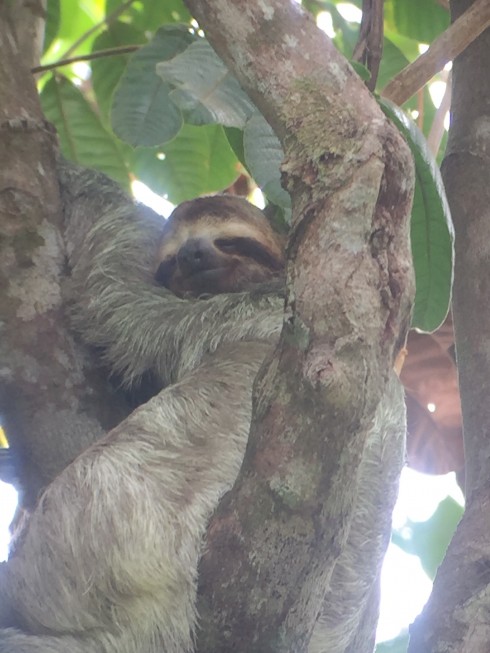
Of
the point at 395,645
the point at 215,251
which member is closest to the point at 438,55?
the point at 215,251

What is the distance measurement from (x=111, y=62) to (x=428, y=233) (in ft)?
7.73

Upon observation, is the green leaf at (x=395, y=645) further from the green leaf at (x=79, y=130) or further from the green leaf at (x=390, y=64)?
the green leaf at (x=390, y=64)

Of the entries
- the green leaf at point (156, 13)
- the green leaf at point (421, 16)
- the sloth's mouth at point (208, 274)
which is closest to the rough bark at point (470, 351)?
the green leaf at point (421, 16)

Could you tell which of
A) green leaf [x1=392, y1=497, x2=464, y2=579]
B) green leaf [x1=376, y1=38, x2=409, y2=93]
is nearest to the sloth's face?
green leaf [x1=376, y1=38, x2=409, y2=93]

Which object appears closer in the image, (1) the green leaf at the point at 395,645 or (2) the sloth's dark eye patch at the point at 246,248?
(2) the sloth's dark eye patch at the point at 246,248

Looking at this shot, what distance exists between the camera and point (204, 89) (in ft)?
12.1

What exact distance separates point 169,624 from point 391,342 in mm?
1225

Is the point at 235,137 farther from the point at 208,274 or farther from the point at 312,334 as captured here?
the point at 312,334

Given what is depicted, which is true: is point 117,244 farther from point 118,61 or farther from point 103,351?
point 118,61

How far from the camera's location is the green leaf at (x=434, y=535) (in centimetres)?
548

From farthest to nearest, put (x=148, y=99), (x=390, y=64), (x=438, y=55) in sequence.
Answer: (x=390, y=64) → (x=148, y=99) → (x=438, y=55)

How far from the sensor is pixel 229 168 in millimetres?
5398

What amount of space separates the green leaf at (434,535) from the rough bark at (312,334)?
289 cm

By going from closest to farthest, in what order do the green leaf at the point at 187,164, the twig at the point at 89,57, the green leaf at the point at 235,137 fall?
the green leaf at the point at 235,137 → the twig at the point at 89,57 → the green leaf at the point at 187,164
